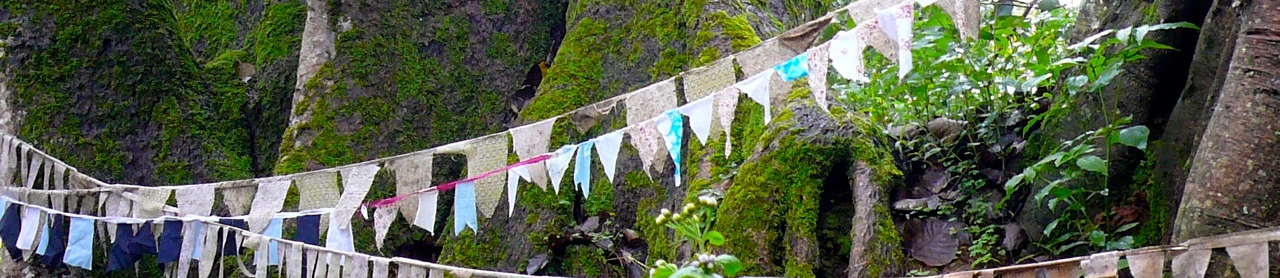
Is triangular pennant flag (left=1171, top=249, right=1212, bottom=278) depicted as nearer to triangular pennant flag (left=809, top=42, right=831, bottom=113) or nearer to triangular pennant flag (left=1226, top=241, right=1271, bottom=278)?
triangular pennant flag (left=1226, top=241, right=1271, bottom=278)

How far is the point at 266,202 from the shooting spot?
4652mm

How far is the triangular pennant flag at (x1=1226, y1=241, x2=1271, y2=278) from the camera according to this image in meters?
2.72

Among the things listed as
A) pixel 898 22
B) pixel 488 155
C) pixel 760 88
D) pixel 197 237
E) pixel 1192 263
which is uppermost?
pixel 898 22

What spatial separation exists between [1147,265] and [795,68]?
114 centimetres

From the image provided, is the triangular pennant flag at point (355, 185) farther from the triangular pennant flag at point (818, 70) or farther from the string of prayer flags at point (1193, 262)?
the string of prayer flags at point (1193, 262)

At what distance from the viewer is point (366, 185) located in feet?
13.9

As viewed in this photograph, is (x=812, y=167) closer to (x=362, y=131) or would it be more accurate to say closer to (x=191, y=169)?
(x=362, y=131)

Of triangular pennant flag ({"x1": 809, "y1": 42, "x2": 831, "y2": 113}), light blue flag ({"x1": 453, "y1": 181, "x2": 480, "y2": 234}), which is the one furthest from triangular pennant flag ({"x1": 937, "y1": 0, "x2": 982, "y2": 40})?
light blue flag ({"x1": 453, "y1": 181, "x2": 480, "y2": 234})

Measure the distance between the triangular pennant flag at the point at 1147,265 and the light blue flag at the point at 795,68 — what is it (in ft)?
→ 3.52

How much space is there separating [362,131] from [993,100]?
2.99 meters

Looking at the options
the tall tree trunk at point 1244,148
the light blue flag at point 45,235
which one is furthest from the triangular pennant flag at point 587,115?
the light blue flag at point 45,235

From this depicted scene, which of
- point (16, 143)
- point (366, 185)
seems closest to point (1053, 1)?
point (366, 185)

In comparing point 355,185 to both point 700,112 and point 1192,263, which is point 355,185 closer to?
point 700,112

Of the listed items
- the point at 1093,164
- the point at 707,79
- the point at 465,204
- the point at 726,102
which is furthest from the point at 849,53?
the point at 465,204
